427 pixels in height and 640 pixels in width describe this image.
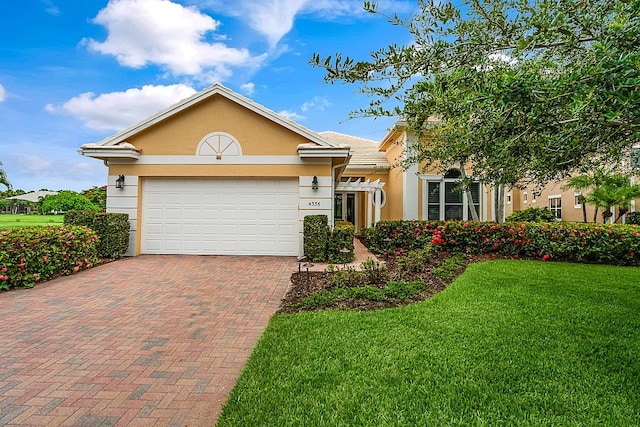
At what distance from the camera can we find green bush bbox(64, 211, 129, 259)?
34.5ft

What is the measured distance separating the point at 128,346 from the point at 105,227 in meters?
7.56

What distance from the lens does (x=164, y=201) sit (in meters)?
11.6

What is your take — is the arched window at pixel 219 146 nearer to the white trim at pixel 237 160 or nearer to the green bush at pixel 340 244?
the white trim at pixel 237 160

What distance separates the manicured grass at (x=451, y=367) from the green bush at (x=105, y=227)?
25.6ft

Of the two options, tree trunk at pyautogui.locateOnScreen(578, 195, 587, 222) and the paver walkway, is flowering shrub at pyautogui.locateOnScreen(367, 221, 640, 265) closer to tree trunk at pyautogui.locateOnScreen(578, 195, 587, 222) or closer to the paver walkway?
the paver walkway

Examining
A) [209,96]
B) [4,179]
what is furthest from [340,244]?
[4,179]

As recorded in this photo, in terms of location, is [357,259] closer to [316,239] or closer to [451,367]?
[316,239]

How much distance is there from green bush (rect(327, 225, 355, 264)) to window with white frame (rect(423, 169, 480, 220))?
5.98 m

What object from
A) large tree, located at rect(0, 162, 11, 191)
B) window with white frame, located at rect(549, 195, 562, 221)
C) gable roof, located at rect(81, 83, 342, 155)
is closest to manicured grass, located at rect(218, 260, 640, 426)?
gable roof, located at rect(81, 83, 342, 155)

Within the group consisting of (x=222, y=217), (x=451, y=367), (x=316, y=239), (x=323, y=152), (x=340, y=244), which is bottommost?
(x=451, y=367)

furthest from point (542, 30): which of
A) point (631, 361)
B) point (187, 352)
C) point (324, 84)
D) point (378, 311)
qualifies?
point (187, 352)

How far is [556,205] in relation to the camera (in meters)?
23.2

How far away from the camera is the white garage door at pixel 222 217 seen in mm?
11523

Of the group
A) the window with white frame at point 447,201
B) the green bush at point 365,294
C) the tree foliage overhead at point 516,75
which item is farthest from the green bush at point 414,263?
the window with white frame at point 447,201
